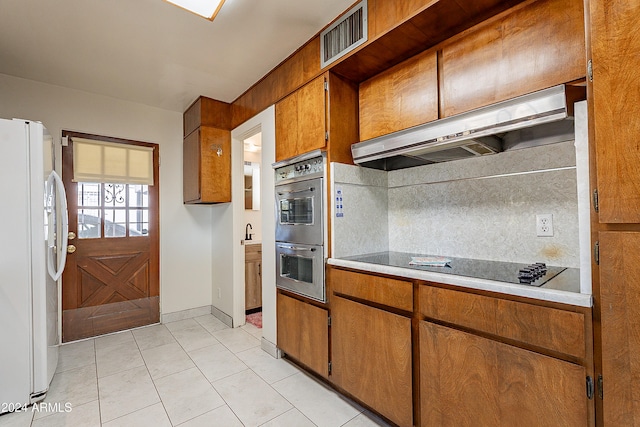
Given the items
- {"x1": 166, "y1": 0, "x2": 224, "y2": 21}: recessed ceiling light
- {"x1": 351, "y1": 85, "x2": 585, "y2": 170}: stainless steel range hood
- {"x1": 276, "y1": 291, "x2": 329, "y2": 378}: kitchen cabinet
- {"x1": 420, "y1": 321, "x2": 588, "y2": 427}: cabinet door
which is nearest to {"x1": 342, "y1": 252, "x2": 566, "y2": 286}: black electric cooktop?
{"x1": 420, "y1": 321, "x2": 588, "y2": 427}: cabinet door

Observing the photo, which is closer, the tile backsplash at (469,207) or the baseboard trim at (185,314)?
the tile backsplash at (469,207)

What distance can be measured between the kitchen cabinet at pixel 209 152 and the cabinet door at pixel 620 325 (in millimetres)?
3198

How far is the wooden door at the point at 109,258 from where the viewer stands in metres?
3.08

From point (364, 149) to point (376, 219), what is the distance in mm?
600

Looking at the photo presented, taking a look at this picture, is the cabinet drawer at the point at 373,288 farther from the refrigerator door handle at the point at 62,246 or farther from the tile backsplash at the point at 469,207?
the refrigerator door handle at the point at 62,246

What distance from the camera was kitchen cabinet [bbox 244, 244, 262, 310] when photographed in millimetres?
3701

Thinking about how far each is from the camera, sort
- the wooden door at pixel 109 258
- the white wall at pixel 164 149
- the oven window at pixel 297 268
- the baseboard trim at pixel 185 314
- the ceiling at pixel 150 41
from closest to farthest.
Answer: the ceiling at pixel 150 41 → the oven window at pixel 297 268 → the white wall at pixel 164 149 → the wooden door at pixel 109 258 → the baseboard trim at pixel 185 314

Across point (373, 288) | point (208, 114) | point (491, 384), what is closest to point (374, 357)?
point (373, 288)

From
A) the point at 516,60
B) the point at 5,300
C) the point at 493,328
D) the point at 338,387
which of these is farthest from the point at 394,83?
the point at 5,300

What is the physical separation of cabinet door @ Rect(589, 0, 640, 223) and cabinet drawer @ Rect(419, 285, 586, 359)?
15.9 inches

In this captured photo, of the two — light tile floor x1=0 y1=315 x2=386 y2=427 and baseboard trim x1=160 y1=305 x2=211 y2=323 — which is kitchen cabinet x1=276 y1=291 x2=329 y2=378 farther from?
Result: baseboard trim x1=160 y1=305 x2=211 y2=323

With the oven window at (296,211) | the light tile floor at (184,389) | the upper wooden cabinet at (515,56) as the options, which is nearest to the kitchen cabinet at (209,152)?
the oven window at (296,211)

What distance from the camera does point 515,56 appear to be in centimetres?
145

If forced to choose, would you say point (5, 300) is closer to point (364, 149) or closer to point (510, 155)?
point (364, 149)
